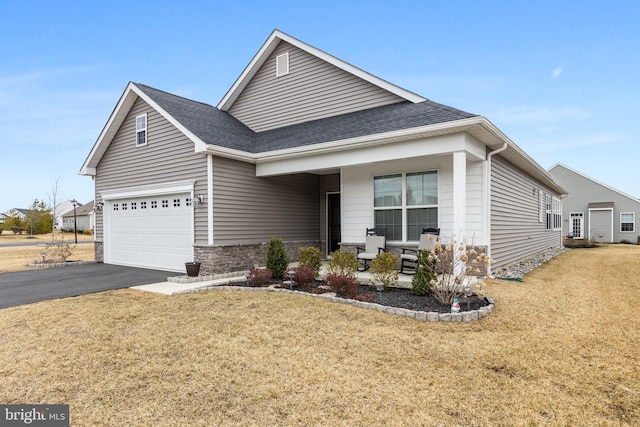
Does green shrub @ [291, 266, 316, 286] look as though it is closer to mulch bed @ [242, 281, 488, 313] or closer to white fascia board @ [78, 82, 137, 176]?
mulch bed @ [242, 281, 488, 313]

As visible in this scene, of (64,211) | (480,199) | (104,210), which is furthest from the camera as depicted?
(64,211)

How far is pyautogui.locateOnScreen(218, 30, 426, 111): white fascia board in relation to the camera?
10.3 m

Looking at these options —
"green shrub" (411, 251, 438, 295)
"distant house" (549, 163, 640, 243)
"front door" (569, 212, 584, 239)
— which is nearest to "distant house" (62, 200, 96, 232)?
"green shrub" (411, 251, 438, 295)

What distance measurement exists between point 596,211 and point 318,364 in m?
29.6

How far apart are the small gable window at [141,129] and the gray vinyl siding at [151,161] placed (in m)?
0.16

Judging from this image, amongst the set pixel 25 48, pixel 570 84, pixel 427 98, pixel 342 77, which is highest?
pixel 25 48

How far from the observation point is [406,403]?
9.56ft

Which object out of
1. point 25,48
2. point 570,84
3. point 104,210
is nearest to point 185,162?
point 104,210

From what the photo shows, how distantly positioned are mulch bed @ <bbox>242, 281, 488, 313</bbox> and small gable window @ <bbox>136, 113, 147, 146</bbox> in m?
7.40

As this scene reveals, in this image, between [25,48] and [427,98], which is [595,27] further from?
[25,48]

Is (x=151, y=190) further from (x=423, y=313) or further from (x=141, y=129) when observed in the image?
(x=423, y=313)

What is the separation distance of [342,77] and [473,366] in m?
9.74

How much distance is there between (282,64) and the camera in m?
12.5

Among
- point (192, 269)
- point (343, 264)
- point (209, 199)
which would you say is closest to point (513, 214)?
point (343, 264)
